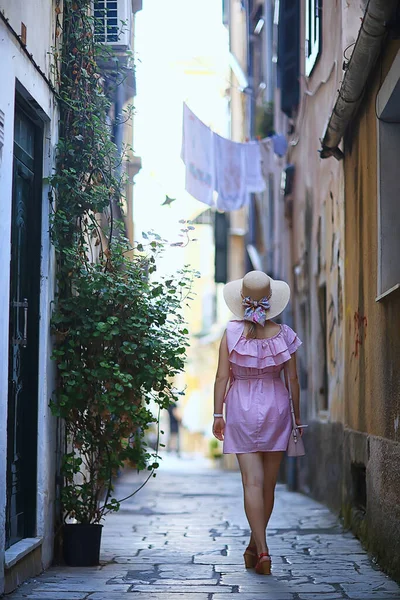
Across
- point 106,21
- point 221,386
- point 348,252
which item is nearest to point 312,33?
point 348,252

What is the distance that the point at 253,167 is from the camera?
14977 millimetres

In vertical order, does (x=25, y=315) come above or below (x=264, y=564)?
above

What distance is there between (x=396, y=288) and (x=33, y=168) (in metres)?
2.29

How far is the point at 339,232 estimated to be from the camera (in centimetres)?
989

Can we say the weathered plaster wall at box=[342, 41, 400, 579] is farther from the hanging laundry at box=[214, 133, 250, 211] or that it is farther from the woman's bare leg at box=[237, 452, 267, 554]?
the hanging laundry at box=[214, 133, 250, 211]

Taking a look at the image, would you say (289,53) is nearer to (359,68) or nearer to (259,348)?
(359,68)

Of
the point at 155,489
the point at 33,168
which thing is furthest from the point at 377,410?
the point at 155,489

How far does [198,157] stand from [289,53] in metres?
2.52

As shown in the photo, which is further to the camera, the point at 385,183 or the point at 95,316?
the point at 385,183

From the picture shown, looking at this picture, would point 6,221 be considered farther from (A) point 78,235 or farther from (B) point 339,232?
(B) point 339,232

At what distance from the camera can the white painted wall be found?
17.6ft

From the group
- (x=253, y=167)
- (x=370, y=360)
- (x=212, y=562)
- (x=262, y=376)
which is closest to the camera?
(x=262, y=376)

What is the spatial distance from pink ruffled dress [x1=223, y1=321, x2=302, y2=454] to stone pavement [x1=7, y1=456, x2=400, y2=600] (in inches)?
30.7

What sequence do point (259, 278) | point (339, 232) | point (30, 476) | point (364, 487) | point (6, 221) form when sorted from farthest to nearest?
point (339, 232) → point (364, 487) → point (259, 278) → point (30, 476) → point (6, 221)
